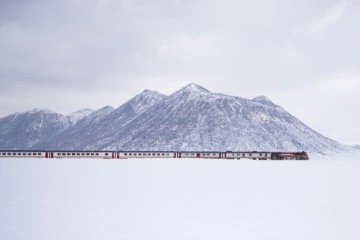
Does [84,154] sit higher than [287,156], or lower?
higher

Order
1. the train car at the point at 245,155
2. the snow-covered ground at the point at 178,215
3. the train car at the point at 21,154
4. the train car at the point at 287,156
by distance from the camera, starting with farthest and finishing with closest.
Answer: the train car at the point at 287,156 < the train car at the point at 245,155 < the train car at the point at 21,154 < the snow-covered ground at the point at 178,215

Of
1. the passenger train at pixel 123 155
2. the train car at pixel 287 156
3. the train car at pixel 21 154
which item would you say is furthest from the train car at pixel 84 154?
the train car at pixel 287 156

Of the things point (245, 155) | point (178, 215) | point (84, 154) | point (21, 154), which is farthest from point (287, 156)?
point (178, 215)

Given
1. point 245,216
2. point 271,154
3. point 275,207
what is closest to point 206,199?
point 275,207

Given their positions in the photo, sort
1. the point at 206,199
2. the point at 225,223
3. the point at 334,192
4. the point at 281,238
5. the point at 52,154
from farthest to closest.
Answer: the point at 52,154, the point at 334,192, the point at 206,199, the point at 225,223, the point at 281,238

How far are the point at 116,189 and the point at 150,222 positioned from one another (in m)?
21.1

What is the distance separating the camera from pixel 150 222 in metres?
27.0

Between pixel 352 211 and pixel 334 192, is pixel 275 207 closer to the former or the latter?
pixel 352 211

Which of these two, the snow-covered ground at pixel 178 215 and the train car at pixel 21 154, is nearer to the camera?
the snow-covered ground at pixel 178 215

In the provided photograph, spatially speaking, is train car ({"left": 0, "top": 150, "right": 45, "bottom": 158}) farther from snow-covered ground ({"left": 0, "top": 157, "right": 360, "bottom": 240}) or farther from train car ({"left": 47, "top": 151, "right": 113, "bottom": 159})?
snow-covered ground ({"left": 0, "top": 157, "right": 360, "bottom": 240})

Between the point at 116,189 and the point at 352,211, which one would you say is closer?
the point at 352,211

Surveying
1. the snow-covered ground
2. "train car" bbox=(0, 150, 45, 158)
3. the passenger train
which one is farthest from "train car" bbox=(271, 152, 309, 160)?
the snow-covered ground

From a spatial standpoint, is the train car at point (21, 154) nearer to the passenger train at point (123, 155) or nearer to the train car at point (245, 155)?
the passenger train at point (123, 155)

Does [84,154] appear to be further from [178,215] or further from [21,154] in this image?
[178,215]
